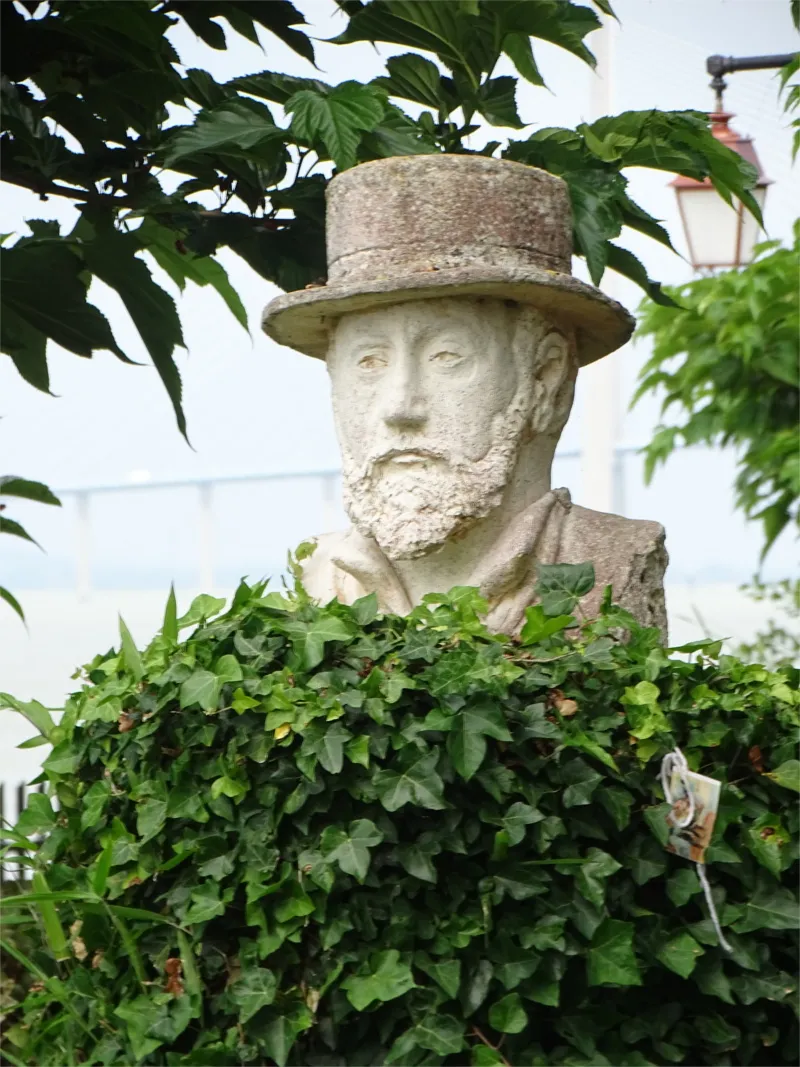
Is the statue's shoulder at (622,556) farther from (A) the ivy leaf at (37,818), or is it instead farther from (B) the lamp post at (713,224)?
(B) the lamp post at (713,224)

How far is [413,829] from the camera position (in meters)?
2.81

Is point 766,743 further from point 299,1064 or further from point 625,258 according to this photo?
point 625,258

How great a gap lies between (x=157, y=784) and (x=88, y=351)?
3.35 ft

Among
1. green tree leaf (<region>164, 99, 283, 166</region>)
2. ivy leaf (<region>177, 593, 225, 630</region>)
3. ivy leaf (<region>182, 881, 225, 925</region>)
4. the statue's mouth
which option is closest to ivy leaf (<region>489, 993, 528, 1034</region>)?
ivy leaf (<region>182, 881, 225, 925</region>)

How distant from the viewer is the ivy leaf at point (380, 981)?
2682mm

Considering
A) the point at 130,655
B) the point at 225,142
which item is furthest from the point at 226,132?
the point at 130,655

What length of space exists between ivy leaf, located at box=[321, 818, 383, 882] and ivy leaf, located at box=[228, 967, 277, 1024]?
0.24 meters

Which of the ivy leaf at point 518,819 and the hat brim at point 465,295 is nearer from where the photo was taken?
the ivy leaf at point 518,819

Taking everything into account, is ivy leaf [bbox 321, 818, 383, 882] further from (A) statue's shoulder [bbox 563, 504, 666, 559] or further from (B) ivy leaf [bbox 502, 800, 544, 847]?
(A) statue's shoulder [bbox 563, 504, 666, 559]

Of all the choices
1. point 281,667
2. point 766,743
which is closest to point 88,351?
point 281,667

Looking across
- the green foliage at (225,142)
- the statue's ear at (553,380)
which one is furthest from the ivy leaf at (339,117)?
the statue's ear at (553,380)

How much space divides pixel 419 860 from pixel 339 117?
1.70 meters

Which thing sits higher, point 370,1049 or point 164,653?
point 164,653

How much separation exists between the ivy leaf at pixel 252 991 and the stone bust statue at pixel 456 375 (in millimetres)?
1022
